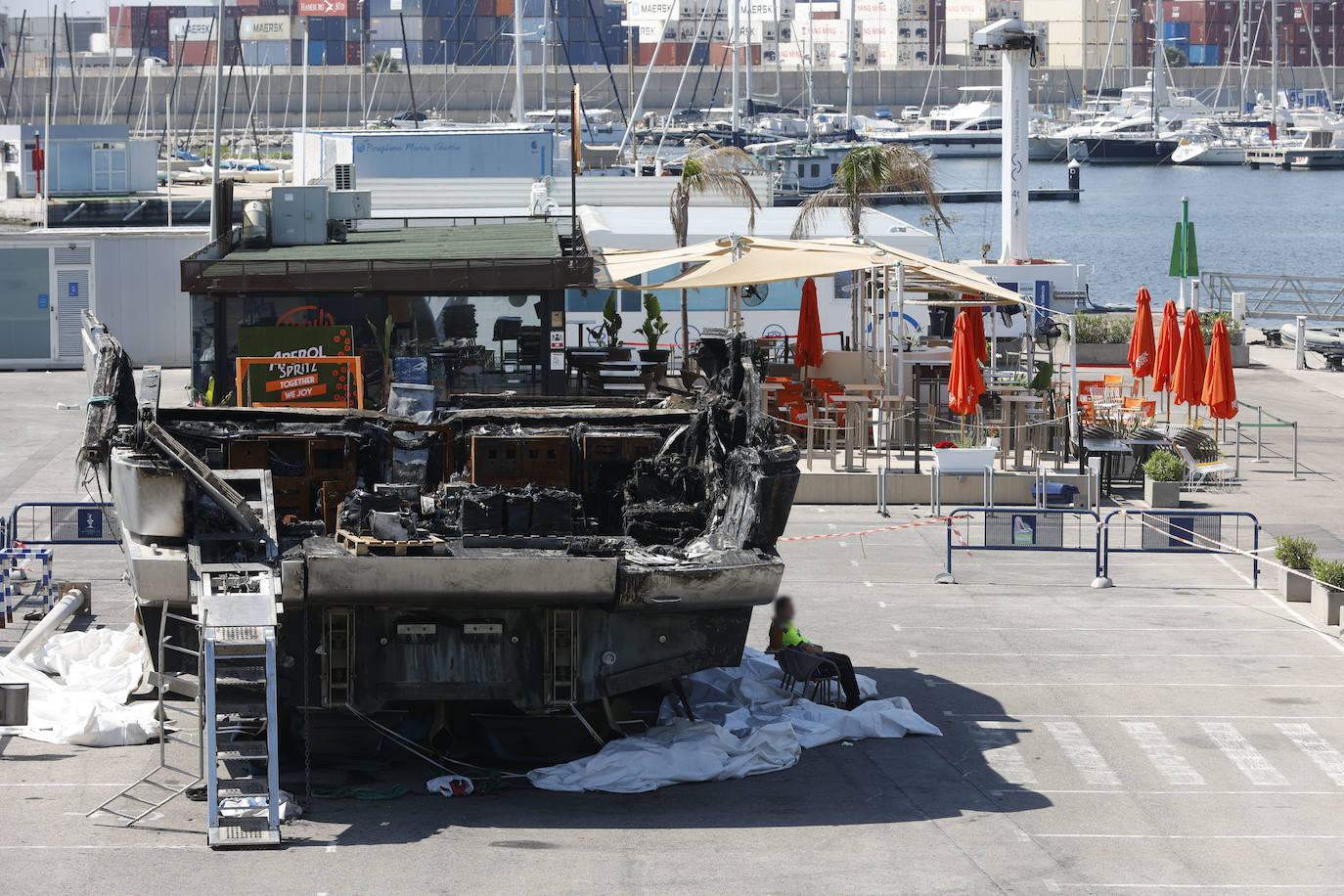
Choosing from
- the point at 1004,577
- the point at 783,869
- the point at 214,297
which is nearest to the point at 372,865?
the point at 783,869

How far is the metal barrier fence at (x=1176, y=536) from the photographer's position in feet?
63.0

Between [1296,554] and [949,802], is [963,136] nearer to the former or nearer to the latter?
[1296,554]

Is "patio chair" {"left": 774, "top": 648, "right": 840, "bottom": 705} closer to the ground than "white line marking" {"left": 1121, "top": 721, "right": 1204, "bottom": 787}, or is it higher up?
higher up

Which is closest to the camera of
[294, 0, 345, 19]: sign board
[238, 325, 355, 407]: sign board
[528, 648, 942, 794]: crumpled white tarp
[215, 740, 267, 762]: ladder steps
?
[215, 740, 267, 762]: ladder steps

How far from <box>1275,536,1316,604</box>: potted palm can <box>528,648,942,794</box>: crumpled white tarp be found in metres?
5.69

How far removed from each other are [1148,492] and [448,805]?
541 inches

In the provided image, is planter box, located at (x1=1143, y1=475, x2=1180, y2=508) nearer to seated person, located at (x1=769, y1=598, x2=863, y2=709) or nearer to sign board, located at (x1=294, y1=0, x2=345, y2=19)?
seated person, located at (x1=769, y1=598, x2=863, y2=709)

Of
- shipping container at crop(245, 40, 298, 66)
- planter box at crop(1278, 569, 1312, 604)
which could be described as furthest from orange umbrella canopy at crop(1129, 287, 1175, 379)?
shipping container at crop(245, 40, 298, 66)

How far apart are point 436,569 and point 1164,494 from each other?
45.3ft

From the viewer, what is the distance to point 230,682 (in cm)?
1172

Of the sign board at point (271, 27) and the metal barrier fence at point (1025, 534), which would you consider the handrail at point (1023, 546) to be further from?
the sign board at point (271, 27)

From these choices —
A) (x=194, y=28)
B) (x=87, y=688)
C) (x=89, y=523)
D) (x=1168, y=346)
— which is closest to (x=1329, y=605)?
(x=1168, y=346)

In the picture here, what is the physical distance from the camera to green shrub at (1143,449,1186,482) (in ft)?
75.9

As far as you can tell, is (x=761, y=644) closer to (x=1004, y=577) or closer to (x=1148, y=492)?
(x=1004, y=577)
